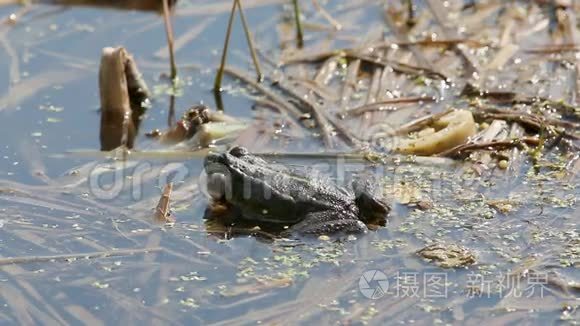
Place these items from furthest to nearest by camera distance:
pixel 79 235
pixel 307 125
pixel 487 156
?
1. pixel 307 125
2. pixel 487 156
3. pixel 79 235

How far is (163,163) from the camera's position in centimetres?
806

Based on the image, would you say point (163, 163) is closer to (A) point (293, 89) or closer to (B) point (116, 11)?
(A) point (293, 89)

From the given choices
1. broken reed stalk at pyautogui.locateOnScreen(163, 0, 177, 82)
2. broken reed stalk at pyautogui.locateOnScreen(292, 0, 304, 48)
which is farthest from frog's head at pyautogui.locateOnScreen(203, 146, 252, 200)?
broken reed stalk at pyautogui.locateOnScreen(292, 0, 304, 48)

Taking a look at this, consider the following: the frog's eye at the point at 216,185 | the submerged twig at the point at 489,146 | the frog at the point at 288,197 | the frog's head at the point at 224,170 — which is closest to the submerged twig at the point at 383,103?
the submerged twig at the point at 489,146

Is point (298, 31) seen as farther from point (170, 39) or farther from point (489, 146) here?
point (489, 146)

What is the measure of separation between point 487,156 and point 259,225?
6.28 feet

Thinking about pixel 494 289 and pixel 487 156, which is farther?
pixel 487 156

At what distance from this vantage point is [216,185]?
7.43m

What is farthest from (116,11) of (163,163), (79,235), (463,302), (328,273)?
(463,302)

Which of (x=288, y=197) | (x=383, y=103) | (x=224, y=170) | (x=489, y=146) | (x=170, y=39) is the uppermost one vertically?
(x=170, y=39)

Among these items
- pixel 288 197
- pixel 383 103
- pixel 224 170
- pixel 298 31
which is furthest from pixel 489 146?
pixel 298 31

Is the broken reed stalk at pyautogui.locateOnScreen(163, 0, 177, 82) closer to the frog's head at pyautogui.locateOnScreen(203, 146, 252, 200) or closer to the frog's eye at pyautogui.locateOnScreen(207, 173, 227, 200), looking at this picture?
the frog's head at pyautogui.locateOnScreen(203, 146, 252, 200)

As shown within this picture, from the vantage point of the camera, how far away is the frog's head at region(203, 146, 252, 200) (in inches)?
290

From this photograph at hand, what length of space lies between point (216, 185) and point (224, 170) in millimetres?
129
